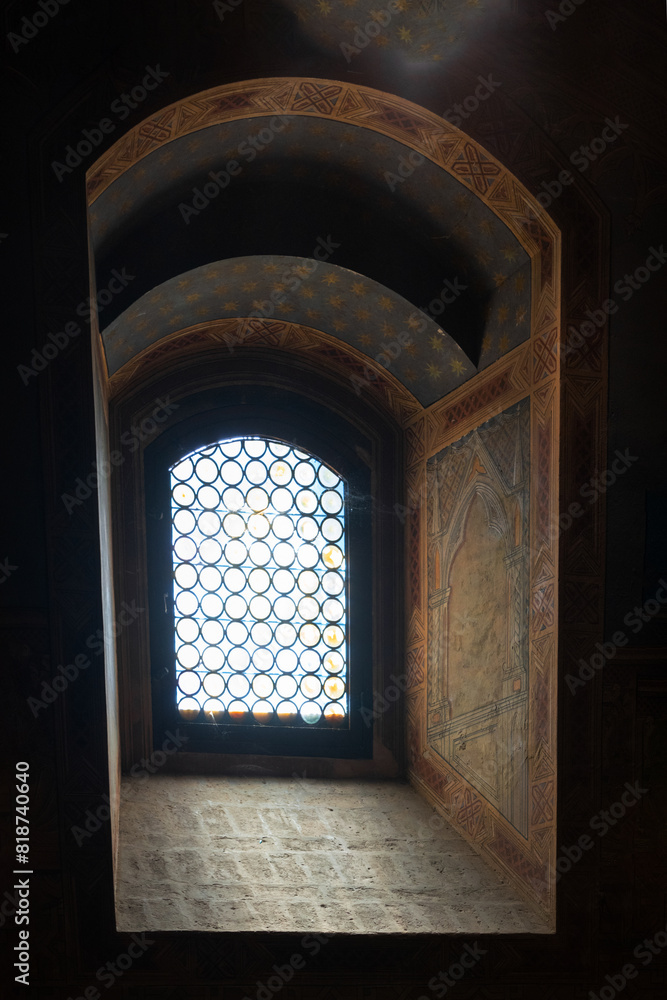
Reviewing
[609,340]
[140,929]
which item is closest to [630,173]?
[609,340]

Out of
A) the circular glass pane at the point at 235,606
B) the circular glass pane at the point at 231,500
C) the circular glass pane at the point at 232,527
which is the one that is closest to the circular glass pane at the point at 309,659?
the circular glass pane at the point at 235,606

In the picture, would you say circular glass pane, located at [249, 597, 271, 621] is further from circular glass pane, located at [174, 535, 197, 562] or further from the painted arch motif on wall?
the painted arch motif on wall

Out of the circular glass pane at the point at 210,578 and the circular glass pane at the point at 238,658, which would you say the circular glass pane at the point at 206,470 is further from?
the circular glass pane at the point at 238,658

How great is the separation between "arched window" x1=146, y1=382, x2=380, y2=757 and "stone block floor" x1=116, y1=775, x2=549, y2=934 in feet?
1.56

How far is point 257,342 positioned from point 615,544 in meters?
2.97

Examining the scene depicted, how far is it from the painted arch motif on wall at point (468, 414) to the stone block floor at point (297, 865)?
9.7 inches

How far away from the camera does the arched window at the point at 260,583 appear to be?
657 centimetres

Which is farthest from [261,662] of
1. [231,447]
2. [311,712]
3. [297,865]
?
[297,865]

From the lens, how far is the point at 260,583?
6695 mm

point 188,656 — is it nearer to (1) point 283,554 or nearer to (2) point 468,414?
(1) point 283,554

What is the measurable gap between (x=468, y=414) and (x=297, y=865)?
8.70 feet

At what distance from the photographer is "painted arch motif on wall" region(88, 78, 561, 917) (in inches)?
185

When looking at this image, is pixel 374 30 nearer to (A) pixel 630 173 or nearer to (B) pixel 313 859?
(A) pixel 630 173

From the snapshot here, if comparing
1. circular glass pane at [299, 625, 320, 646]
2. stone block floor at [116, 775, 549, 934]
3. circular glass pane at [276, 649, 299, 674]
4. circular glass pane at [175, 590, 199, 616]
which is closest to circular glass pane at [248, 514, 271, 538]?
circular glass pane at [175, 590, 199, 616]
